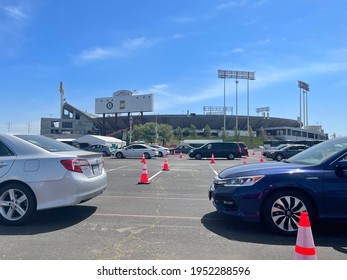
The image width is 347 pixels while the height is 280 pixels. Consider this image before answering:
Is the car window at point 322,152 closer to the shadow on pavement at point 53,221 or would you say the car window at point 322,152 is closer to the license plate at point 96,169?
the license plate at point 96,169

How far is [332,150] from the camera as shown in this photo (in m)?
5.26

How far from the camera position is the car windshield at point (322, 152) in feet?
16.8

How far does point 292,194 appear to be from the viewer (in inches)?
189

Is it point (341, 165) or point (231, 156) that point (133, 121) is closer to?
point (231, 156)

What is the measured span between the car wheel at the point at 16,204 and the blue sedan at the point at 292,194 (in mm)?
3441

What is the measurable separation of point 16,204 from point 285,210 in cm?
460

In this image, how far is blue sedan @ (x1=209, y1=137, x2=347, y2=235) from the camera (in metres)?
4.73

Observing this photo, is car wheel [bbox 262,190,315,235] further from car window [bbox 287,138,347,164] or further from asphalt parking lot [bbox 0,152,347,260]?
car window [bbox 287,138,347,164]

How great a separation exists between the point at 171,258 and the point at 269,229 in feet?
6.21

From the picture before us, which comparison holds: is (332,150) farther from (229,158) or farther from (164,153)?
(164,153)

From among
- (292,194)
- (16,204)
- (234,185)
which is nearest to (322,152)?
(292,194)

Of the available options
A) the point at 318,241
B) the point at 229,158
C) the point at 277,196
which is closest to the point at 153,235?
the point at 277,196

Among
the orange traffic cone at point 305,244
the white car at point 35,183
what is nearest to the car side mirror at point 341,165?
the orange traffic cone at point 305,244

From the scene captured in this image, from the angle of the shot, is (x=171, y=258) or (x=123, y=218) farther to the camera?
(x=123, y=218)
